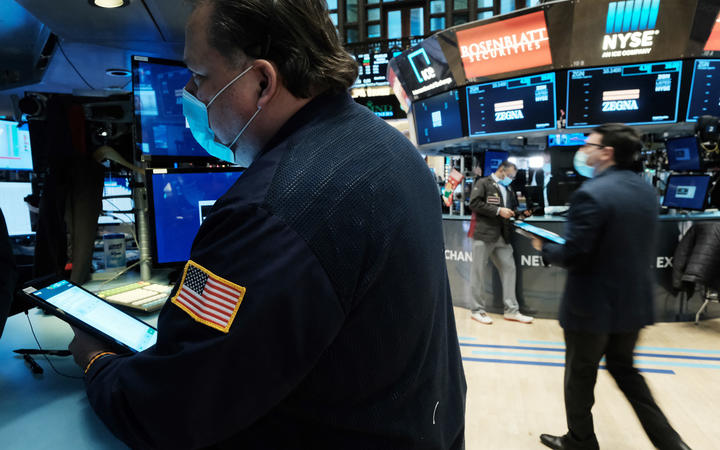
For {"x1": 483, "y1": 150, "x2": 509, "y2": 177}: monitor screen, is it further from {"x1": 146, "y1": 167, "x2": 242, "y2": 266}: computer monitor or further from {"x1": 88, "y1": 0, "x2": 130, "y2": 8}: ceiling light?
{"x1": 88, "y1": 0, "x2": 130, "y2": 8}: ceiling light

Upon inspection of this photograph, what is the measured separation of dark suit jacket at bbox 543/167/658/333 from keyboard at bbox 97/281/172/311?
1.93 metres

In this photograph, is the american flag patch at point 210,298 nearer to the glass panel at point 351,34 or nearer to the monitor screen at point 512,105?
the monitor screen at point 512,105

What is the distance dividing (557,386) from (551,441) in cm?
81

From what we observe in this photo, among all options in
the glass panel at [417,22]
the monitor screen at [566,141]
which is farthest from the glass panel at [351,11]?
the monitor screen at [566,141]

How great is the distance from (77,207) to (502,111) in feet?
15.4

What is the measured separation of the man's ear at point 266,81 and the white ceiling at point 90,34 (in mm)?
983

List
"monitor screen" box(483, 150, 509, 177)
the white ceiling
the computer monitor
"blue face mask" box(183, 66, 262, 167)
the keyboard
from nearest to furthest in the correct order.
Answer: "blue face mask" box(183, 66, 262, 167)
the keyboard
the computer monitor
the white ceiling
"monitor screen" box(483, 150, 509, 177)

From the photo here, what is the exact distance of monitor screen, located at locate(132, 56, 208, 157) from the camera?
72.0 inches

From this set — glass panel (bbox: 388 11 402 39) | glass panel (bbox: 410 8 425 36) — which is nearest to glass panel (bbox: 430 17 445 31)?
glass panel (bbox: 410 8 425 36)

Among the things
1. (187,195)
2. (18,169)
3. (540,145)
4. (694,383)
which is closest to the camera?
(187,195)

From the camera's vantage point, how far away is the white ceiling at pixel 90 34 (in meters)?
2.12

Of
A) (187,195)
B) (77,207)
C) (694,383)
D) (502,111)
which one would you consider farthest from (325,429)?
(502,111)

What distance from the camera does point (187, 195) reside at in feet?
6.06

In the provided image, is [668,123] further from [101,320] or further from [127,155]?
[101,320]
